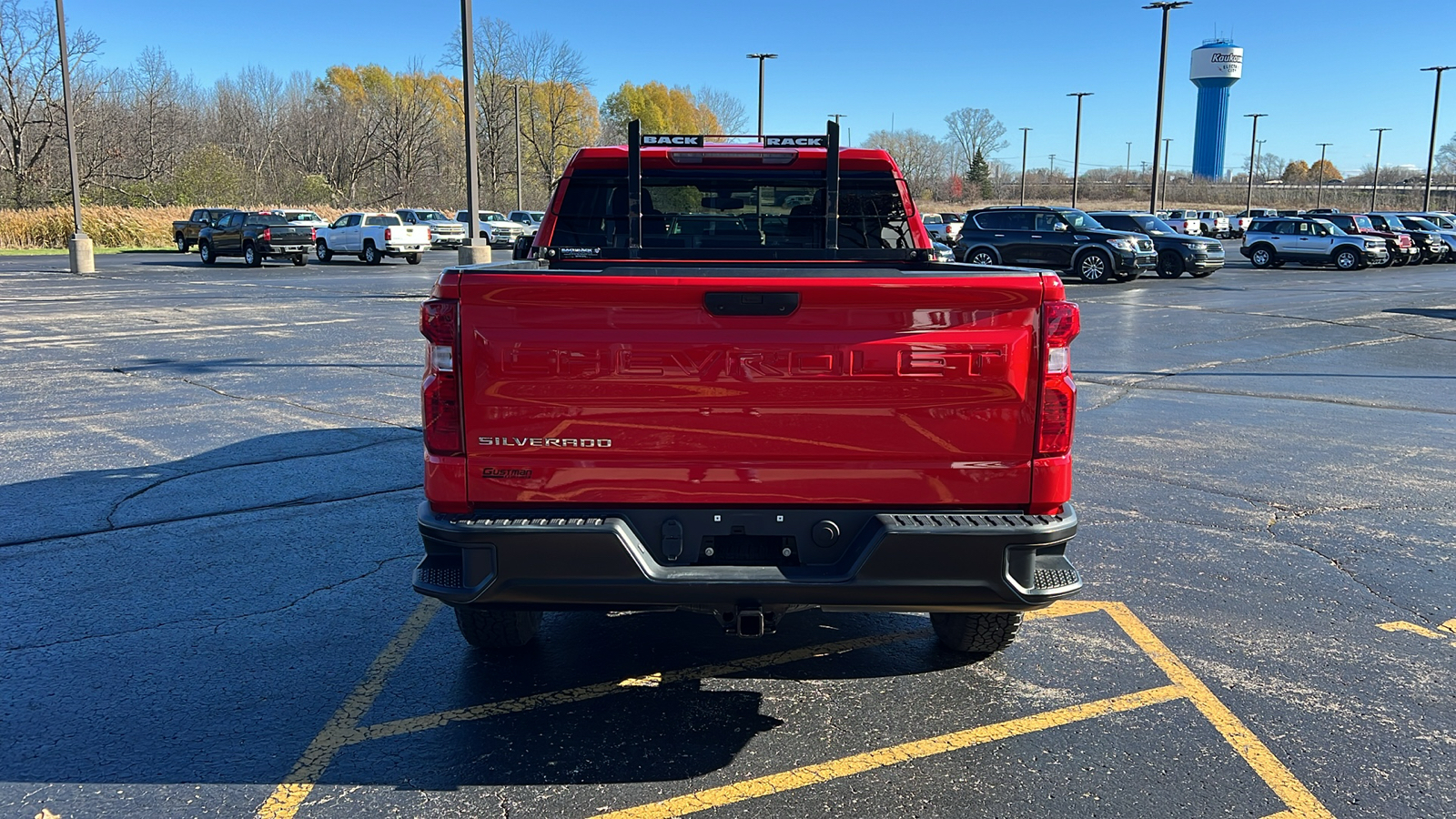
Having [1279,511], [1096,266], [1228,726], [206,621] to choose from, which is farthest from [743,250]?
[1096,266]

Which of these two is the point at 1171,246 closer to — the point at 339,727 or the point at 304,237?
the point at 304,237

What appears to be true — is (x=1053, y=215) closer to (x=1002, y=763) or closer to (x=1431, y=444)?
(x=1431, y=444)

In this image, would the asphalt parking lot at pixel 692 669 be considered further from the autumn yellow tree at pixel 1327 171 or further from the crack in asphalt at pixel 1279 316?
the autumn yellow tree at pixel 1327 171

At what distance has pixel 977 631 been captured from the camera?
423 cm

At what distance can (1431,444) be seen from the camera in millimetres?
8805

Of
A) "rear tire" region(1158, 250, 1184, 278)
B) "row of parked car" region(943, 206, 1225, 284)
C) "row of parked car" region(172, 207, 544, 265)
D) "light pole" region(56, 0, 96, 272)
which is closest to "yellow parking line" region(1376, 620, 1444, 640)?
"row of parked car" region(943, 206, 1225, 284)

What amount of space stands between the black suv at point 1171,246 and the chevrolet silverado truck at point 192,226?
3068 centimetres

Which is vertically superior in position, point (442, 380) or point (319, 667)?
point (442, 380)

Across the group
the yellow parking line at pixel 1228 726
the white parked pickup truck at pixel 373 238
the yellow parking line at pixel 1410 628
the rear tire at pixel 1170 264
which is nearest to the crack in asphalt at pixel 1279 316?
the rear tire at pixel 1170 264

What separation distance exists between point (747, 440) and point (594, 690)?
136 centimetres

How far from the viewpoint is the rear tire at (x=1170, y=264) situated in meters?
30.6

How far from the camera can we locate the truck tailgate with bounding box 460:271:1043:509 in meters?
3.20

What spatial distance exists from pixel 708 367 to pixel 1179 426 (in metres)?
7.32

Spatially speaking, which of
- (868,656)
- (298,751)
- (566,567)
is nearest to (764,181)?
(868,656)
